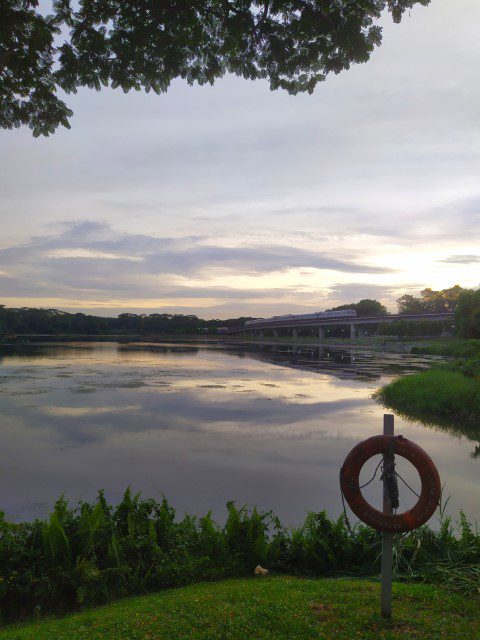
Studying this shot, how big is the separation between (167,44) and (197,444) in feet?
35.0

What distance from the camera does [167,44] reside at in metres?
6.56

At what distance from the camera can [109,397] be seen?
22156 millimetres

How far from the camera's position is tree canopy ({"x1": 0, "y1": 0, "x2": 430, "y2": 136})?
624 cm

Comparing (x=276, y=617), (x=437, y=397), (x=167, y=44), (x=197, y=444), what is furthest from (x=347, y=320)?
(x=276, y=617)

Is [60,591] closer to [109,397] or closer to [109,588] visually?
[109,588]

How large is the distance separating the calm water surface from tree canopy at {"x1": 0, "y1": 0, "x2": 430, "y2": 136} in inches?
280

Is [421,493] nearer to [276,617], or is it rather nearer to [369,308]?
[276,617]

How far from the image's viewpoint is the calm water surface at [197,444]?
10055mm

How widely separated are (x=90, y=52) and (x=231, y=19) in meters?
1.97

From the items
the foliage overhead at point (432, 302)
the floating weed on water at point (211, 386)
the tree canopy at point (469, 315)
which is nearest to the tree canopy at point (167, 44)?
the floating weed on water at point (211, 386)

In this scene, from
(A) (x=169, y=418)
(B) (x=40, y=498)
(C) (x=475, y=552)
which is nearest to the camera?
(C) (x=475, y=552)

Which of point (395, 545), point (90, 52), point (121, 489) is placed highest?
point (90, 52)

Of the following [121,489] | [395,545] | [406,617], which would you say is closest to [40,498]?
[121,489]

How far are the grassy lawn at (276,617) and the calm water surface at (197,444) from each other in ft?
12.7
